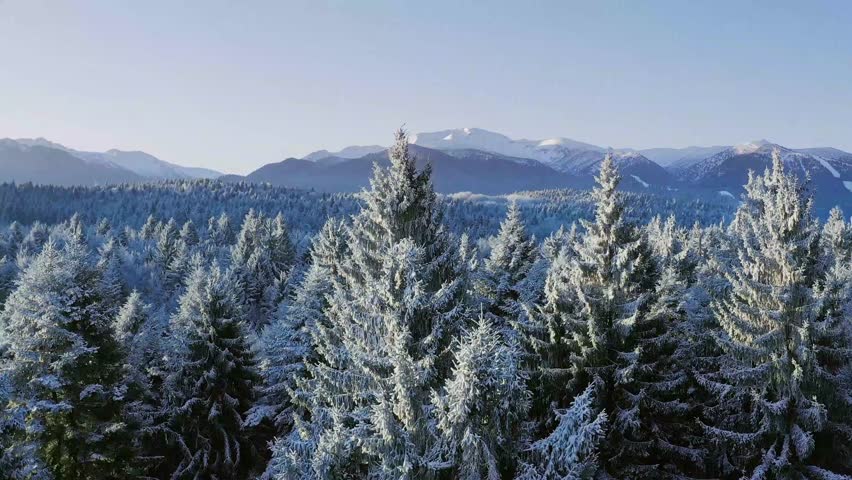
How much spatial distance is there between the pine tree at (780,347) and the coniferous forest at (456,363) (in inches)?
2.8

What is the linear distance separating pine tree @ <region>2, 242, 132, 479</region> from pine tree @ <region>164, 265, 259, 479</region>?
3.06 metres

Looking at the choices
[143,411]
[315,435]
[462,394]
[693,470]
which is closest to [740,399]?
[693,470]

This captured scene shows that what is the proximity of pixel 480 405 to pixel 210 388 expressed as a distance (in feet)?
51.7

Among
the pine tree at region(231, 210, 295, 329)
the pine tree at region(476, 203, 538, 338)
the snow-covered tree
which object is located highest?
the pine tree at region(476, 203, 538, 338)

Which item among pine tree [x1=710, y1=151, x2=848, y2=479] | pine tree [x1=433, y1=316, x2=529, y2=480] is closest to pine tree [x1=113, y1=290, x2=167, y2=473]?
pine tree [x1=433, y1=316, x2=529, y2=480]

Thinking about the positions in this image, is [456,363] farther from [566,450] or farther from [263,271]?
[263,271]

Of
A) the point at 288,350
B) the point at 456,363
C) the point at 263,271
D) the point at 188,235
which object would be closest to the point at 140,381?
the point at 288,350

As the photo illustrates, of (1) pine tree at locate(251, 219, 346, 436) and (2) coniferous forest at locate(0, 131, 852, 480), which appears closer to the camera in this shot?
(2) coniferous forest at locate(0, 131, 852, 480)

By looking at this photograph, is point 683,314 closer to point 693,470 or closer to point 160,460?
point 693,470

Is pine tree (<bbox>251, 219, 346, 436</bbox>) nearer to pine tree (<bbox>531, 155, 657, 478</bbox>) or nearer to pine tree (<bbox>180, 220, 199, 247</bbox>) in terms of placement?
pine tree (<bbox>531, 155, 657, 478</bbox>)

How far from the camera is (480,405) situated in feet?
41.7

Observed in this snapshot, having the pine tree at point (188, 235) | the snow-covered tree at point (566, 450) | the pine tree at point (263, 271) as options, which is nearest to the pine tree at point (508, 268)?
the snow-covered tree at point (566, 450)

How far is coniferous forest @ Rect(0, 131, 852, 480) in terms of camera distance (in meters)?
13.7

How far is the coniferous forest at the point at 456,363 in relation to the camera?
1370cm
